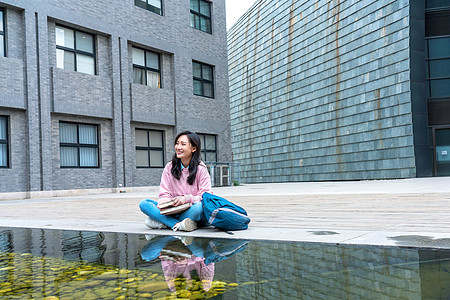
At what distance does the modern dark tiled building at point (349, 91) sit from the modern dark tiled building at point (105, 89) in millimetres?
6412

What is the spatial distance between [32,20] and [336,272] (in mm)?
16208

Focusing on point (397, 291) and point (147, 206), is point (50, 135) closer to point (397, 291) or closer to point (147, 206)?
point (147, 206)

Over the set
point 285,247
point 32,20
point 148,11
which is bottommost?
point 285,247

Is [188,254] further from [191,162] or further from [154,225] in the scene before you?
[154,225]

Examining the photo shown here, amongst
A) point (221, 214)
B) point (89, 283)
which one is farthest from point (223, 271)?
point (221, 214)

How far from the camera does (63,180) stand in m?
16.3

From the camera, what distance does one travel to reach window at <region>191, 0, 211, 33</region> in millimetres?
23125

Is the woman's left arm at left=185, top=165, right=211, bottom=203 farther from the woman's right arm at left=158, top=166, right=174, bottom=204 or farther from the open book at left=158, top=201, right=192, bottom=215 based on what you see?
the woman's right arm at left=158, top=166, right=174, bottom=204

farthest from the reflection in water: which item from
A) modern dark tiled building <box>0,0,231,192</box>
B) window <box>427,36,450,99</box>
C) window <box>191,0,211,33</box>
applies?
window <box>427,36,450,99</box>

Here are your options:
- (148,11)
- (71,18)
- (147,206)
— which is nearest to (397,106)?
(148,11)

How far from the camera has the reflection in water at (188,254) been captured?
2578 millimetres

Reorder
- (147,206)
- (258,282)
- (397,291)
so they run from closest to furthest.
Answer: (397,291)
(258,282)
(147,206)

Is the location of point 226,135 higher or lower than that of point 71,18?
lower

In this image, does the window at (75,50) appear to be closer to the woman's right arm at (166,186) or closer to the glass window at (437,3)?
the woman's right arm at (166,186)
